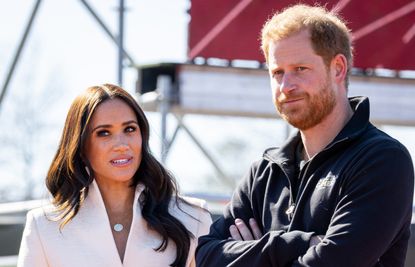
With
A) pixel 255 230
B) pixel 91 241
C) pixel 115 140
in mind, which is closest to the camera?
pixel 255 230

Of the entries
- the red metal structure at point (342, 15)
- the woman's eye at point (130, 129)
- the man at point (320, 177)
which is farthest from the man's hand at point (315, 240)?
the red metal structure at point (342, 15)

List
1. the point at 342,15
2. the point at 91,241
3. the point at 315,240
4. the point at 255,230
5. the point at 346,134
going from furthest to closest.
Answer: the point at 342,15 → the point at 91,241 → the point at 255,230 → the point at 346,134 → the point at 315,240

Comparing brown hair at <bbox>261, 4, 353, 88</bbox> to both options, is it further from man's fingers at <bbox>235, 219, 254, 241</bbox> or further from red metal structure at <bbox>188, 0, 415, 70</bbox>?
red metal structure at <bbox>188, 0, 415, 70</bbox>

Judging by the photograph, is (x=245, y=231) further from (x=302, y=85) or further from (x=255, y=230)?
(x=302, y=85)

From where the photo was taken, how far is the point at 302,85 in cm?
443

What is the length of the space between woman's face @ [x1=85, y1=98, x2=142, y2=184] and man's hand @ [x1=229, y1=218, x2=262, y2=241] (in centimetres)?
60

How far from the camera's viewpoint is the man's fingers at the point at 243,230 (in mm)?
4660

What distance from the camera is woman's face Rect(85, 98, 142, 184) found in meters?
5.09

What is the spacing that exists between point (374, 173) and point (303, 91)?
0.39m

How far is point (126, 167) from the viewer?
5.09 meters

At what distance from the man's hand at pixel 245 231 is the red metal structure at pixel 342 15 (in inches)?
232

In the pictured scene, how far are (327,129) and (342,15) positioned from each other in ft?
20.5

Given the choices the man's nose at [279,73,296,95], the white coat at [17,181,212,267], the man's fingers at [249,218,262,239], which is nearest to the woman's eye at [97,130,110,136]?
the white coat at [17,181,212,267]

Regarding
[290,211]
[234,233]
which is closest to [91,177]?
[234,233]
